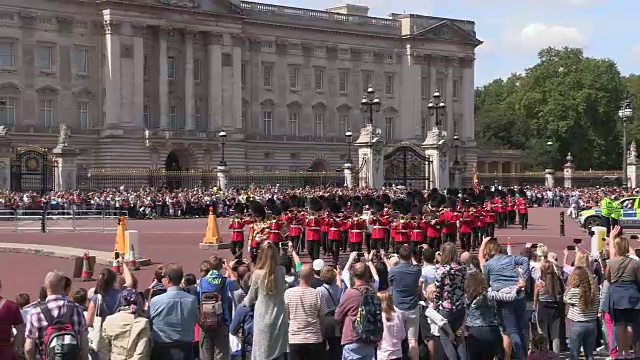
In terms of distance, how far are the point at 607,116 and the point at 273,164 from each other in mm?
31287

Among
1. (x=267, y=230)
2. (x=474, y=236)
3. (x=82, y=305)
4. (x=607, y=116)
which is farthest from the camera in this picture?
(x=607, y=116)

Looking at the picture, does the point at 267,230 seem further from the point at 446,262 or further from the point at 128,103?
the point at 128,103

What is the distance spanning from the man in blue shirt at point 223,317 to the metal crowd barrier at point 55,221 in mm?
23936

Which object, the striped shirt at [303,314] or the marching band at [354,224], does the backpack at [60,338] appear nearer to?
the striped shirt at [303,314]

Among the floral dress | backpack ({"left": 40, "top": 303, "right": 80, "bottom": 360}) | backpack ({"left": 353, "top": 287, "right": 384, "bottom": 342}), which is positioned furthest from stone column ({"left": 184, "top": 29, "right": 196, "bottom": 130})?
backpack ({"left": 40, "top": 303, "right": 80, "bottom": 360})

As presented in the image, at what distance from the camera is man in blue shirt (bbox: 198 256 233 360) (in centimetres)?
1047

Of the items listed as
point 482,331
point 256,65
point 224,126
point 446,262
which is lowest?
point 482,331

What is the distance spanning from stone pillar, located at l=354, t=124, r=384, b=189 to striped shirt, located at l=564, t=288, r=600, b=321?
32.8 meters

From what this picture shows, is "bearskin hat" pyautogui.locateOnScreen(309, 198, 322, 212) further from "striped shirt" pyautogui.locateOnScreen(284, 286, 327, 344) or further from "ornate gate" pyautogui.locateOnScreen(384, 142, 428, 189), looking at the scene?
"ornate gate" pyautogui.locateOnScreen(384, 142, 428, 189)

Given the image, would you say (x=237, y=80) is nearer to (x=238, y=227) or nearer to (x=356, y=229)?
(x=238, y=227)

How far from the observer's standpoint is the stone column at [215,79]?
66062mm

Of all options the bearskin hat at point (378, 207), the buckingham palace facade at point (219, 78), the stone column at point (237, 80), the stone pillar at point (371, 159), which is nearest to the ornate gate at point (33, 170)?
the buckingham palace facade at point (219, 78)

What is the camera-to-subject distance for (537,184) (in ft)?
229

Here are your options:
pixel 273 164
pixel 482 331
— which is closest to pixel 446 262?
pixel 482 331
